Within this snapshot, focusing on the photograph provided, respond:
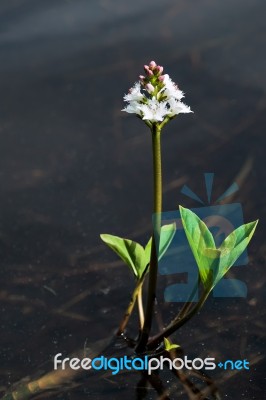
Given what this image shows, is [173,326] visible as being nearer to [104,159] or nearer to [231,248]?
[231,248]

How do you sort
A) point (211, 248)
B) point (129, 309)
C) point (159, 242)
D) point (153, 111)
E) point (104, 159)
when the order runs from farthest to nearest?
point (104, 159) < point (129, 309) < point (159, 242) < point (211, 248) < point (153, 111)

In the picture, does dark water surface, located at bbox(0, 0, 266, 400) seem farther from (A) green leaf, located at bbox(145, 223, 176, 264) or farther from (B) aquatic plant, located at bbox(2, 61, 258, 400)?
(A) green leaf, located at bbox(145, 223, 176, 264)

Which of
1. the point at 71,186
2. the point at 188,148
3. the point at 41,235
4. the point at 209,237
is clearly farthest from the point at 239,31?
the point at 209,237

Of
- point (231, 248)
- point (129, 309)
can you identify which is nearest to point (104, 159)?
point (129, 309)

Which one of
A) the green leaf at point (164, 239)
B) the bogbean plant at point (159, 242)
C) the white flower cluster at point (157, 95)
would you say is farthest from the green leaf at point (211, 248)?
the white flower cluster at point (157, 95)

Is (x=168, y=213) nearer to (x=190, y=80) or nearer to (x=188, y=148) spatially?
(x=188, y=148)

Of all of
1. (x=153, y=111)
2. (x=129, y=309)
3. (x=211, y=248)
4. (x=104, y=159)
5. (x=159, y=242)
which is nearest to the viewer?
(x=153, y=111)

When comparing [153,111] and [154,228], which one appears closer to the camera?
[153,111]
